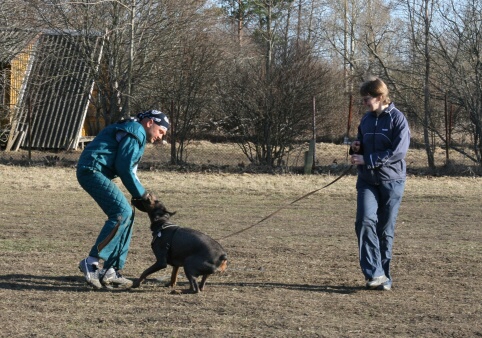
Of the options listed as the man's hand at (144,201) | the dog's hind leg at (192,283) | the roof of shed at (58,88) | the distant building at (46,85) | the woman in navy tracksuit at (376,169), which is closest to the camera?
the dog's hind leg at (192,283)

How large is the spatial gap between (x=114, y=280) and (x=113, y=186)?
0.86m

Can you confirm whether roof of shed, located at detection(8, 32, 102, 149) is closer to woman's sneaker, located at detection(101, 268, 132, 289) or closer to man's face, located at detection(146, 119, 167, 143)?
man's face, located at detection(146, 119, 167, 143)

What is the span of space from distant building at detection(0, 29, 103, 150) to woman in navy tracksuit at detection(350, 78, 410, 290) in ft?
52.4

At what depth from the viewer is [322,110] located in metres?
21.7

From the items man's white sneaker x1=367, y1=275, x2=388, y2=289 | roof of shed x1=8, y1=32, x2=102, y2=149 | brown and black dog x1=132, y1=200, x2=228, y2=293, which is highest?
roof of shed x1=8, y1=32, x2=102, y2=149

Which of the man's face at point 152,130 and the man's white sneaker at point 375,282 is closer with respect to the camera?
the man's white sneaker at point 375,282

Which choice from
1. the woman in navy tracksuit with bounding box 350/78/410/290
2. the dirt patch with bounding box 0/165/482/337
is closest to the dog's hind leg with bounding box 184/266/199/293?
the dirt patch with bounding box 0/165/482/337

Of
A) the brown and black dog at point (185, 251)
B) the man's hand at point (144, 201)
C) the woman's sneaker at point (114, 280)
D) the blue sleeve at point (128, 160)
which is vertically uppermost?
the blue sleeve at point (128, 160)

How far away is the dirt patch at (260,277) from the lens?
6.00 meters

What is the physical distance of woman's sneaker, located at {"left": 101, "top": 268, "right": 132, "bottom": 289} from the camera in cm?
737

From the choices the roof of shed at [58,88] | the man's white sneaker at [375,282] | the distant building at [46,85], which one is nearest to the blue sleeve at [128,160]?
the man's white sneaker at [375,282]

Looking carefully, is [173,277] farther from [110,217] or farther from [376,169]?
[376,169]

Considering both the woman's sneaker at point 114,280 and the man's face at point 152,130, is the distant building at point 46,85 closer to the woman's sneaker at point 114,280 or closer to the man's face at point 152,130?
the man's face at point 152,130

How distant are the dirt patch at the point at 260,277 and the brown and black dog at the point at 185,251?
8.0 inches
